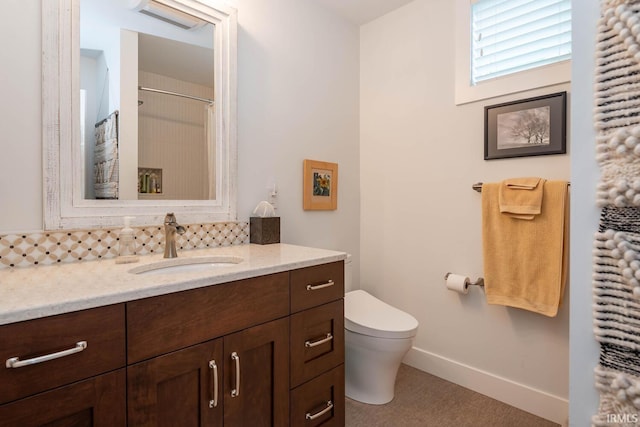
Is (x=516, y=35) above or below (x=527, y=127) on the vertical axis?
above

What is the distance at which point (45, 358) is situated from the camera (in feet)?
2.56

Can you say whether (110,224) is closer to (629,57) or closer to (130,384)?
(130,384)

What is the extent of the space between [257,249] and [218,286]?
60 cm

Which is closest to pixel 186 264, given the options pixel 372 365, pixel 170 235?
pixel 170 235

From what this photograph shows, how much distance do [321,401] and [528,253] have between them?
4.18 ft

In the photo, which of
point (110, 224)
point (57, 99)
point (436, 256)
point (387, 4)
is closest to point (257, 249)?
point (110, 224)

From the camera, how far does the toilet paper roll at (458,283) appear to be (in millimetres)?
1982

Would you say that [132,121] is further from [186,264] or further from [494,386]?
[494,386]

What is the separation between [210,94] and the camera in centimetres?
177

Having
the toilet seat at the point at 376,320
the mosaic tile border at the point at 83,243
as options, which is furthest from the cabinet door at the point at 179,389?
the toilet seat at the point at 376,320

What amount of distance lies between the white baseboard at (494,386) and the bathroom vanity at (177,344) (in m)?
0.95

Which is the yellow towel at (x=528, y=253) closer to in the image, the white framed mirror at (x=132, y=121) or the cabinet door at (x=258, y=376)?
the cabinet door at (x=258, y=376)

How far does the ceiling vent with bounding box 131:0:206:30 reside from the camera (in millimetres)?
1561

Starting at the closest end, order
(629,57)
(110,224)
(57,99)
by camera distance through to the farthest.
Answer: (629,57) < (57,99) < (110,224)
